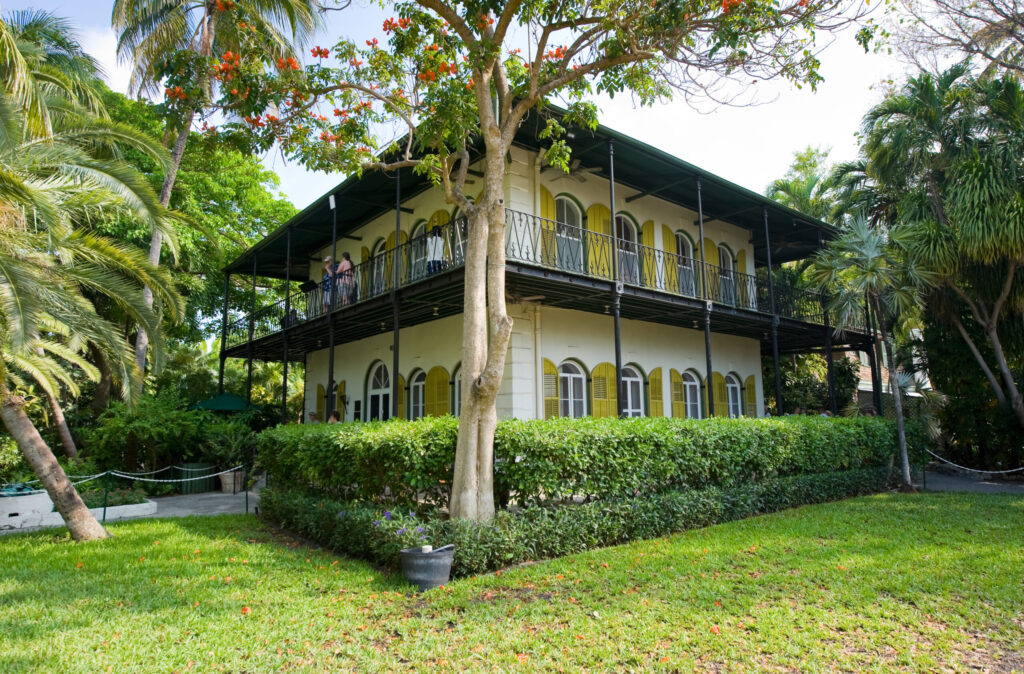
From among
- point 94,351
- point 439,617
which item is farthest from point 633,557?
point 94,351

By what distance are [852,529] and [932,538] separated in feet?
2.84

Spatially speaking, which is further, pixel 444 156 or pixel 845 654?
pixel 444 156

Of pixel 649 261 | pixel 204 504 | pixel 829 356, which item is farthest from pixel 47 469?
pixel 829 356

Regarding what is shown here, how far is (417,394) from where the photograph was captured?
14102 mm

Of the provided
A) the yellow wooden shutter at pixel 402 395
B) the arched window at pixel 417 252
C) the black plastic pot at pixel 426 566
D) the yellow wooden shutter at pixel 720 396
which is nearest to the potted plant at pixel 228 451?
the yellow wooden shutter at pixel 402 395

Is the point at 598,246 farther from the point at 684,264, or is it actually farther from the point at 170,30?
the point at 170,30

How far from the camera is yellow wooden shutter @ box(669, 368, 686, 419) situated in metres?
14.4

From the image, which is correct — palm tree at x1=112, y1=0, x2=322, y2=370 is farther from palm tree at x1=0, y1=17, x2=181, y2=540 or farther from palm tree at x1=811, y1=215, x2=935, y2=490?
palm tree at x1=811, y1=215, x2=935, y2=490

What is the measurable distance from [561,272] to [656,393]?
17.2 ft

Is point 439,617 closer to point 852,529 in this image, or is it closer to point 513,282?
point 852,529

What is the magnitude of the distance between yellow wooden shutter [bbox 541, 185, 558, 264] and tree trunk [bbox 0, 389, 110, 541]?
26.2ft

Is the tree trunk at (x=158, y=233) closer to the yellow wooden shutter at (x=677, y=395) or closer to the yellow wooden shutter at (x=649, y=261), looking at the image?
the yellow wooden shutter at (x=649, y=261)

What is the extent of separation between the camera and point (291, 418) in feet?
74.9

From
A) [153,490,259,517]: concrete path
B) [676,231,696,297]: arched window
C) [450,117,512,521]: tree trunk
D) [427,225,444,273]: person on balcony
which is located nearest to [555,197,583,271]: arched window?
[427,225,444,273]: person on balcony
